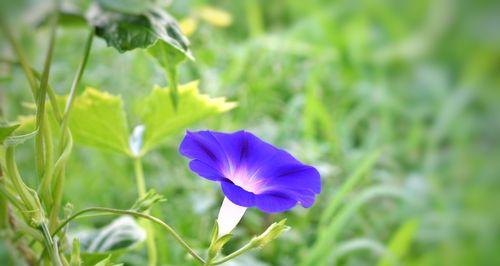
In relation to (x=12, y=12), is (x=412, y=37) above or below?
above

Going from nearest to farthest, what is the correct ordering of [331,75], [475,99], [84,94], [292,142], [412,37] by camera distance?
1. [84,94]
2. [292,142]
3. [331,75]
4. [475,99]
5. [412,37]

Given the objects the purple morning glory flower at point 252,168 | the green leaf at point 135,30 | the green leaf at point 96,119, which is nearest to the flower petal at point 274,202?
the purple morning glory flower at point 252,168

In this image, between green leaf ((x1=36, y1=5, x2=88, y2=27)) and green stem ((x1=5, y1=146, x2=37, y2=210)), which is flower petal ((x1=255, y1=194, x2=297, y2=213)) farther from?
green leaf ((x1=36, y1=5, x2=88, y2=27))

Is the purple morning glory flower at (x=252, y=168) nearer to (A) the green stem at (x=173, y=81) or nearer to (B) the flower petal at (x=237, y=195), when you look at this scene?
(B) the flower petal at (x=237, y=195)

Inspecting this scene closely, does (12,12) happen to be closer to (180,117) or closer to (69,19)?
(69,19)

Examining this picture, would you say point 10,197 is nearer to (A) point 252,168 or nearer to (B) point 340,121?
(A) point 252,168

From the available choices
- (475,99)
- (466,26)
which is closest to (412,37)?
(466,26)
